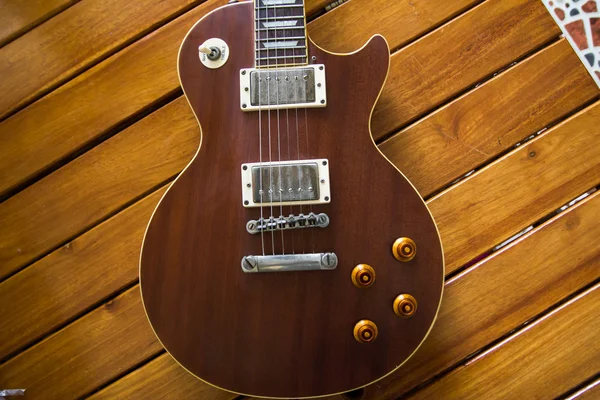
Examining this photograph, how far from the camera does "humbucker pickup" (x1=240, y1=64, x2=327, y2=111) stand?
83 cm

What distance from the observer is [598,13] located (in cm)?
105

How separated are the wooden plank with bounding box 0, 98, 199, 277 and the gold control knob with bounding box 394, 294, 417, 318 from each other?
62cm

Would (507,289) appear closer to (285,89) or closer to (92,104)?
(285,89)

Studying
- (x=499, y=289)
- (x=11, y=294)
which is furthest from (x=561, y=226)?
(x=11, y=294)

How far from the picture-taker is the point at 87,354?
1.00 meters

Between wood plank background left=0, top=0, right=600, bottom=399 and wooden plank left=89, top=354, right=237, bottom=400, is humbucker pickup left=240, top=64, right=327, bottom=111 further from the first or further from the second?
wooden plank left=89, top=354, right=237, bottom=400

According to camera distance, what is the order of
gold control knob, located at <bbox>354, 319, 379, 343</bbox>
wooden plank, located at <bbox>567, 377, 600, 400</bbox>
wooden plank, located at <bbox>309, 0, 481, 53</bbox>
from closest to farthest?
gold control knob, located at <bbox>354, 319, 379, 343</bbox>
wooden plank, located at <bbox>567, 377, 600, 400</bbox>
wooden plank, located at <bbox>309, 0, 481, 53</bbox>

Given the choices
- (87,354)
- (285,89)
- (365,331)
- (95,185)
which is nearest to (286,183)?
(285,89)

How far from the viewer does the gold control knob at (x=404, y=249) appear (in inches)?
30.0

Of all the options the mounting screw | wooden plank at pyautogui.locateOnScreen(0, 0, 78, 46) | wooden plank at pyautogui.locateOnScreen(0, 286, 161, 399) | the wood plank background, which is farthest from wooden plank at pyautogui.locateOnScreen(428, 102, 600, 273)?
wooden plank at pyautogui.locateOnScreen(0, 0, 78, 46)

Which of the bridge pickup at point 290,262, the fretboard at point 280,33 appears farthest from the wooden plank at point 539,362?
the fretboard at point 280,33

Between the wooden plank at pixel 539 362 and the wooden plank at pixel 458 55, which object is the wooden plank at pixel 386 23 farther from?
the wooden plank at pixel 539 362

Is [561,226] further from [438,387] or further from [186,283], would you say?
[186,283]

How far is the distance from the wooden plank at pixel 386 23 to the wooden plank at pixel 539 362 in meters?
0.78
